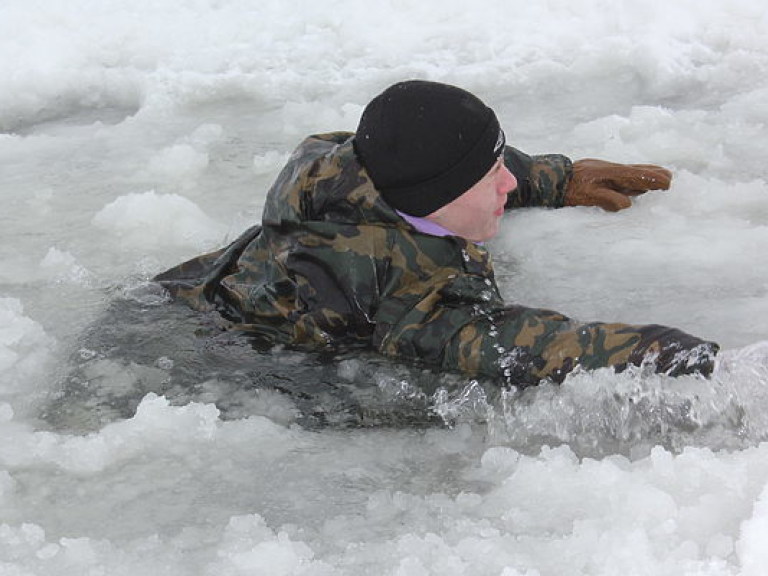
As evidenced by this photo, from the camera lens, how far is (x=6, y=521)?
2088mm

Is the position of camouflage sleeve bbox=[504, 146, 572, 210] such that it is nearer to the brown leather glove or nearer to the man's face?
the brown leather glove

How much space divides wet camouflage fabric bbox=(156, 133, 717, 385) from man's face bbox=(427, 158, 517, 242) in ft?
0.29

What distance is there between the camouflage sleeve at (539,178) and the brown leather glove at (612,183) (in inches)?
1.5

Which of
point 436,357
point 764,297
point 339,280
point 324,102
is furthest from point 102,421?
point 324,102

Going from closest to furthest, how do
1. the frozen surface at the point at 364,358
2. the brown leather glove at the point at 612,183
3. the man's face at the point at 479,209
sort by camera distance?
the frozen surface at the point at 364,358 → the man's face at the point at 479,209 → the brown leather glove at the point at 612,183

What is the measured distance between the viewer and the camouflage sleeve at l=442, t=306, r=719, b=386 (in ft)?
7.44

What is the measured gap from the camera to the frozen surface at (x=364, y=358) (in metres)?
1.92

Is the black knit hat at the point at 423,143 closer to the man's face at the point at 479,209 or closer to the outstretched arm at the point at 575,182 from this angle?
the man's face at the point at 479,209

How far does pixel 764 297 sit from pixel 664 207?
69cm

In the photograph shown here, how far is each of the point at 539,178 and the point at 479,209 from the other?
0.85 m

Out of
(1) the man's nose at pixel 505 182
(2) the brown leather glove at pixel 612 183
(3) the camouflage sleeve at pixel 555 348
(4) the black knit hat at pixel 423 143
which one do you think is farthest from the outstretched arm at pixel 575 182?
(3) the camouflage sleeve at pixel 555 348

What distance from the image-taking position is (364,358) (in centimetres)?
261

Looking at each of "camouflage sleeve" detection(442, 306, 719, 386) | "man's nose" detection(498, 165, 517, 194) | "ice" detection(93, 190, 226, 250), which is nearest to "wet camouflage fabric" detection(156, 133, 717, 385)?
"camouflage sleeve" detection(442, 306, 719, 386)

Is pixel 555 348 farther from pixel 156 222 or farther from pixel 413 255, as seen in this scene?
pixel 156 222
